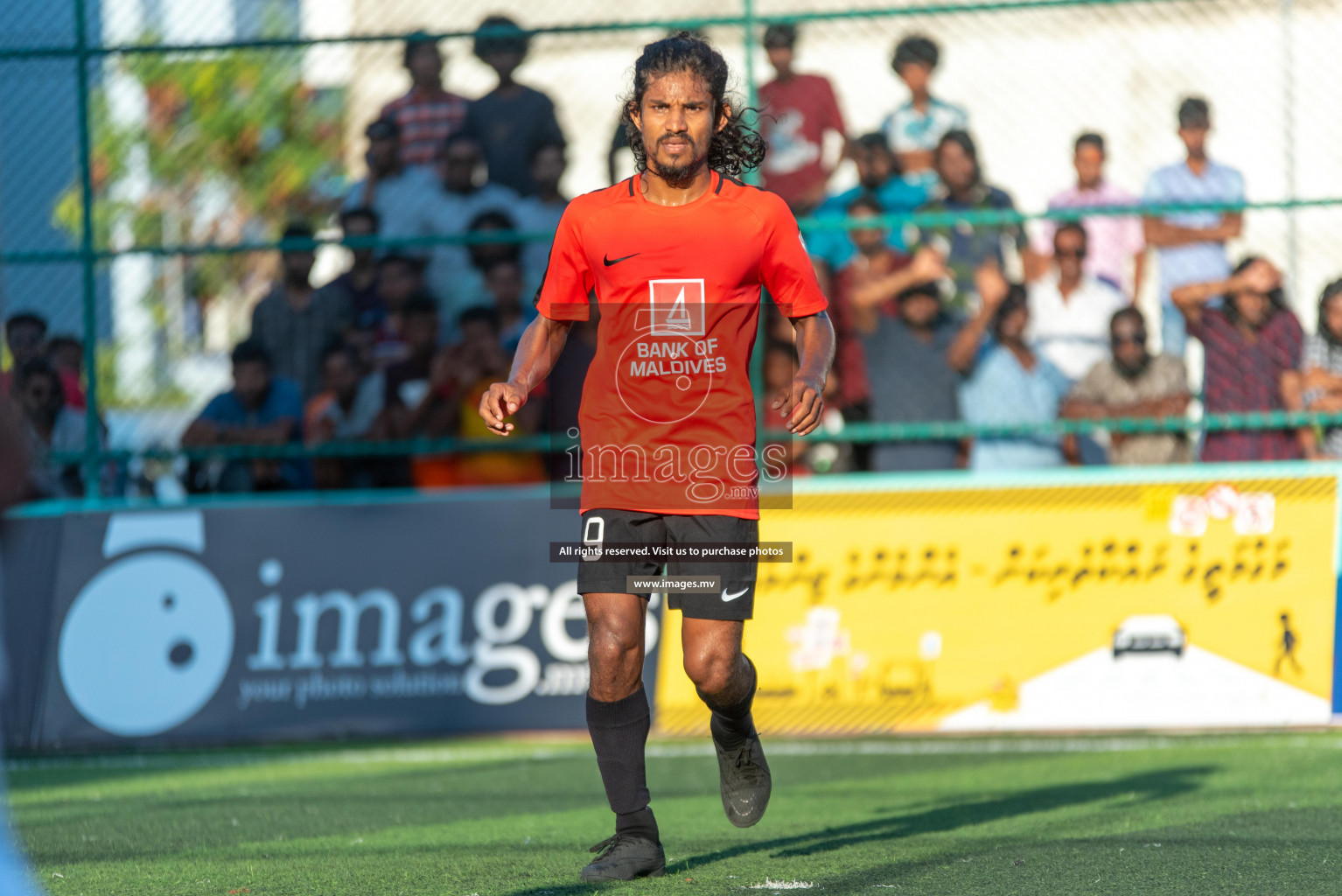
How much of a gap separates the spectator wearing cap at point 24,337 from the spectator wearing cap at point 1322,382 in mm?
6166

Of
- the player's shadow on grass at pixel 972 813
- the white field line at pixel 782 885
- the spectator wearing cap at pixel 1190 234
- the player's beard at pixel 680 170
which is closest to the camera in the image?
the white field line at pixel 782 885

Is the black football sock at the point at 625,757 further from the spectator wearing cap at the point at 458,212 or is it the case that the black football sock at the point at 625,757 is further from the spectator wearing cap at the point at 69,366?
the spectator wearing cap at the point at 69,366

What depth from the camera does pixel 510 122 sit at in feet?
27.2

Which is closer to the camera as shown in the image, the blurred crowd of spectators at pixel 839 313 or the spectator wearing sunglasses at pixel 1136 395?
the spectator wearing sunglasses at pixel 1136 395

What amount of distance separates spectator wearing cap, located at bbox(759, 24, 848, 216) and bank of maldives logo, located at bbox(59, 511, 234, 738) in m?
3.52

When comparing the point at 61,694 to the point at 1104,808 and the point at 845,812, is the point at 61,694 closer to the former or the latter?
the point at 845,812

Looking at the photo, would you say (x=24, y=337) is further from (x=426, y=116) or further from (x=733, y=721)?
(x=733, y=721)

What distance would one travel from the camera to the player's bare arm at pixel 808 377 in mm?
3777

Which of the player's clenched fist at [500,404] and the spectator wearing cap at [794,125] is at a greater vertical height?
the spectator wearing cap at [794,125]

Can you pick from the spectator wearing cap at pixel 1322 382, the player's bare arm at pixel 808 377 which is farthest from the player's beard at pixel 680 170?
the spectator wearing cap at pixel 1322 382

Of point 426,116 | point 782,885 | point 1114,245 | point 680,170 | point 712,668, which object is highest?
point 426,116

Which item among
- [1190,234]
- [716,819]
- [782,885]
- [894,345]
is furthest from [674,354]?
[1190,234]

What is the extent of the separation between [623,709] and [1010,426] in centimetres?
372

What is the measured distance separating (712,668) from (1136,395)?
4.02 meters
